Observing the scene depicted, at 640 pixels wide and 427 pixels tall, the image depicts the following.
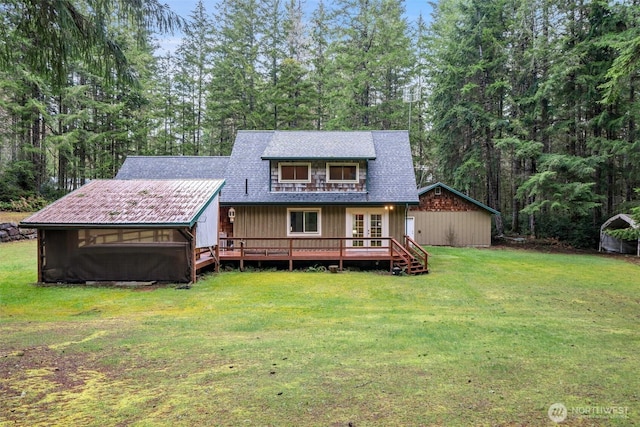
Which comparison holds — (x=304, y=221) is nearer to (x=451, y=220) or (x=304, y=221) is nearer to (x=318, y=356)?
(x=451, y=220)

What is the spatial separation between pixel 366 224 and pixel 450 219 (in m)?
7.37

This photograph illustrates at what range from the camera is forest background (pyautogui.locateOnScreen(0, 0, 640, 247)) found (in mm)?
18625

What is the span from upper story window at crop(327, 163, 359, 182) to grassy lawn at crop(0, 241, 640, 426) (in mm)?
6166

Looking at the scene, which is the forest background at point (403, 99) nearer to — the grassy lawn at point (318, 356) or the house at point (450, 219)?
the house at point (450, 219)

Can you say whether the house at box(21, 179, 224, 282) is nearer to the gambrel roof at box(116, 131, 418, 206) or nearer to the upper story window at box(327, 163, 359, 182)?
the gambrel roof at box(116, 131, 418, 206)

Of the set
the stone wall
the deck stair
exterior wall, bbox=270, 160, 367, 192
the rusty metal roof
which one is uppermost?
exterior wall, bbox=270, 160, 367, 192

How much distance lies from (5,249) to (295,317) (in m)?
15.4

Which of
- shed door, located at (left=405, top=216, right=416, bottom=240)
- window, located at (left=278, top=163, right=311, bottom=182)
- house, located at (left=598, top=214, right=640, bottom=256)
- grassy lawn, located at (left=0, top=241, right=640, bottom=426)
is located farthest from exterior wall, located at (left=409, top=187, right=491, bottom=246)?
grassy lawn, located at (left=0, top=241, right=640, bottom=426)

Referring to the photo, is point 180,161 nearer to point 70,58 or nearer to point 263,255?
point 263,255

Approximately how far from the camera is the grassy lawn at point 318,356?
3.31 metres

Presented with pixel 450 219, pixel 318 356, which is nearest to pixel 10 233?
pixel 318 356

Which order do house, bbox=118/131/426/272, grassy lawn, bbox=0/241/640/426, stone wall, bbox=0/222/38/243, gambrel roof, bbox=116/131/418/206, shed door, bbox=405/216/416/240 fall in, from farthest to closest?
shed door, bbox=405/216/416/240 → stone wall, bbox=0/222/38/243 → gambrel roof, bbox=116/131/418/206 → house, bbox=118/131/426/272 → grassy lawn, bbox=0/241/640/426

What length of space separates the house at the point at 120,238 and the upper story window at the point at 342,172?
215 inches

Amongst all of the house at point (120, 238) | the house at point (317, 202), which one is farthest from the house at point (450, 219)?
the house at point (120, 238)
